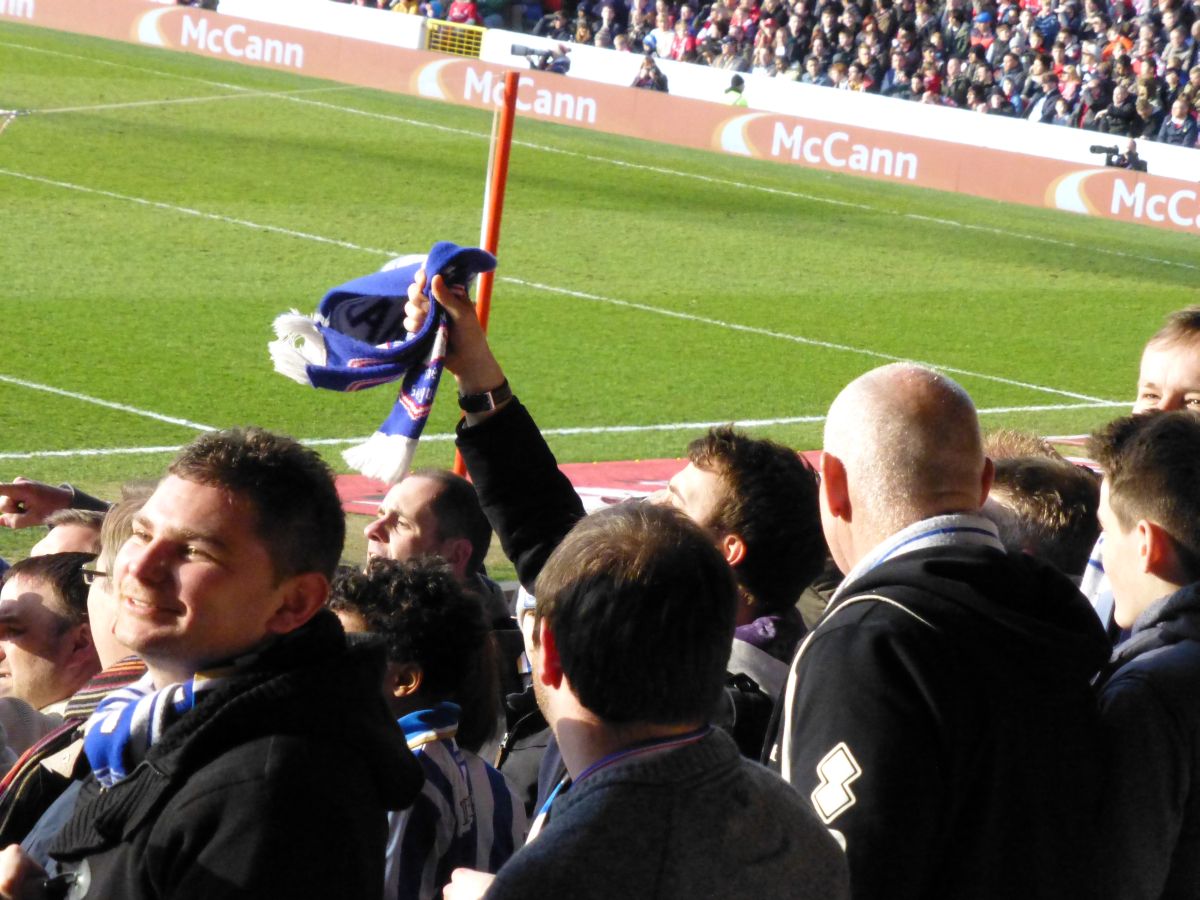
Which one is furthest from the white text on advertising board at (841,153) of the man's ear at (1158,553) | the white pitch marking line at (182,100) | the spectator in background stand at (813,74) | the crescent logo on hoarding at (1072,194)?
the man's ear at (1158,553)

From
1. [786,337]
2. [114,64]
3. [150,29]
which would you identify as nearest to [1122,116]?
[786,337]

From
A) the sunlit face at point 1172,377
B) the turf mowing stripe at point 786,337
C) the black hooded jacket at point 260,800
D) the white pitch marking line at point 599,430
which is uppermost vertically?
the sunlit face at point 1172,377

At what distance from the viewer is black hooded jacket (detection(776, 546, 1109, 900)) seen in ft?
8.52

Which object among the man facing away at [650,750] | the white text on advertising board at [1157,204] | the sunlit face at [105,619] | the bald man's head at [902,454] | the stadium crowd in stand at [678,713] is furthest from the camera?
the white text on advertising board at [1157,204]

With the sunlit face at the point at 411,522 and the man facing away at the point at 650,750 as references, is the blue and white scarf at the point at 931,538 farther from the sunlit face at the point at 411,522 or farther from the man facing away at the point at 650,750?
the sunlit face at the point at 411,522

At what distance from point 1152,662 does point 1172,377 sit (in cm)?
212

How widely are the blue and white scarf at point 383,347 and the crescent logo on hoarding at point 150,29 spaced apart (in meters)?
28.8

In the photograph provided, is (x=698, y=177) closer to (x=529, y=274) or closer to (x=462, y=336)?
(x=529, y=274)

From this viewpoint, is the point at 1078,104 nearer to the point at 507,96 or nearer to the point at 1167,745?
the point at 507,96

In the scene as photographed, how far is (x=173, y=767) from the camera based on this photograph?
2537mm

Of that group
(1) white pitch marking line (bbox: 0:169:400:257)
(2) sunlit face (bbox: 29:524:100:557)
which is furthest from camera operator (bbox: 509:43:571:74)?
(2) sunlit face (bbox: 29:524:100:557)

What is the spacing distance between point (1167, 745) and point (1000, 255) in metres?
17.5

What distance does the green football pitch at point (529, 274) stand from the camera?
1187cm

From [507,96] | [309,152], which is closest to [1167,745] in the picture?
[507,96]
